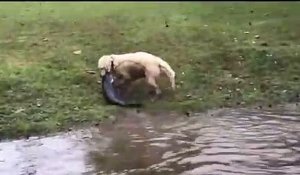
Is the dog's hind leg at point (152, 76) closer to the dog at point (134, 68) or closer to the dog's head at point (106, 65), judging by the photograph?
the dog at point (134, 68)

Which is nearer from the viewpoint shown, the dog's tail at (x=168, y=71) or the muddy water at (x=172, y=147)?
the muddy water at (x=172, y=147)

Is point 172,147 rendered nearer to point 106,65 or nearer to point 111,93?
point 111,93

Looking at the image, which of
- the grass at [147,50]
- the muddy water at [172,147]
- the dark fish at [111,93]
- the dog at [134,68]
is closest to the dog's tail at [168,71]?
the dog at [134,68]

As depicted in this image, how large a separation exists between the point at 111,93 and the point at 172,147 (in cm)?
196

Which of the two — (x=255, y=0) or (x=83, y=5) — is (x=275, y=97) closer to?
(x=255, y=0)

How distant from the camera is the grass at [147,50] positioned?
8633 mm

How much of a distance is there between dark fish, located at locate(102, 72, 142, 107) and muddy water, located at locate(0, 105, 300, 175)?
285 millimetres

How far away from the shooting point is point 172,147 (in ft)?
23.2

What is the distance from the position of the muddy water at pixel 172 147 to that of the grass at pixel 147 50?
46 cm

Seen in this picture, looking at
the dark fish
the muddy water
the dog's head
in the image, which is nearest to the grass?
the dark fish

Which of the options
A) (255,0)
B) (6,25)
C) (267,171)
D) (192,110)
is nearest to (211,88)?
(192,110)

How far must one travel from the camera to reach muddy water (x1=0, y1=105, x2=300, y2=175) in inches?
254

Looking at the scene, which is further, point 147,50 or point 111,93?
point 147,50

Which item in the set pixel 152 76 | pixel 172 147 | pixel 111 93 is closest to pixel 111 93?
pixel 111 93
